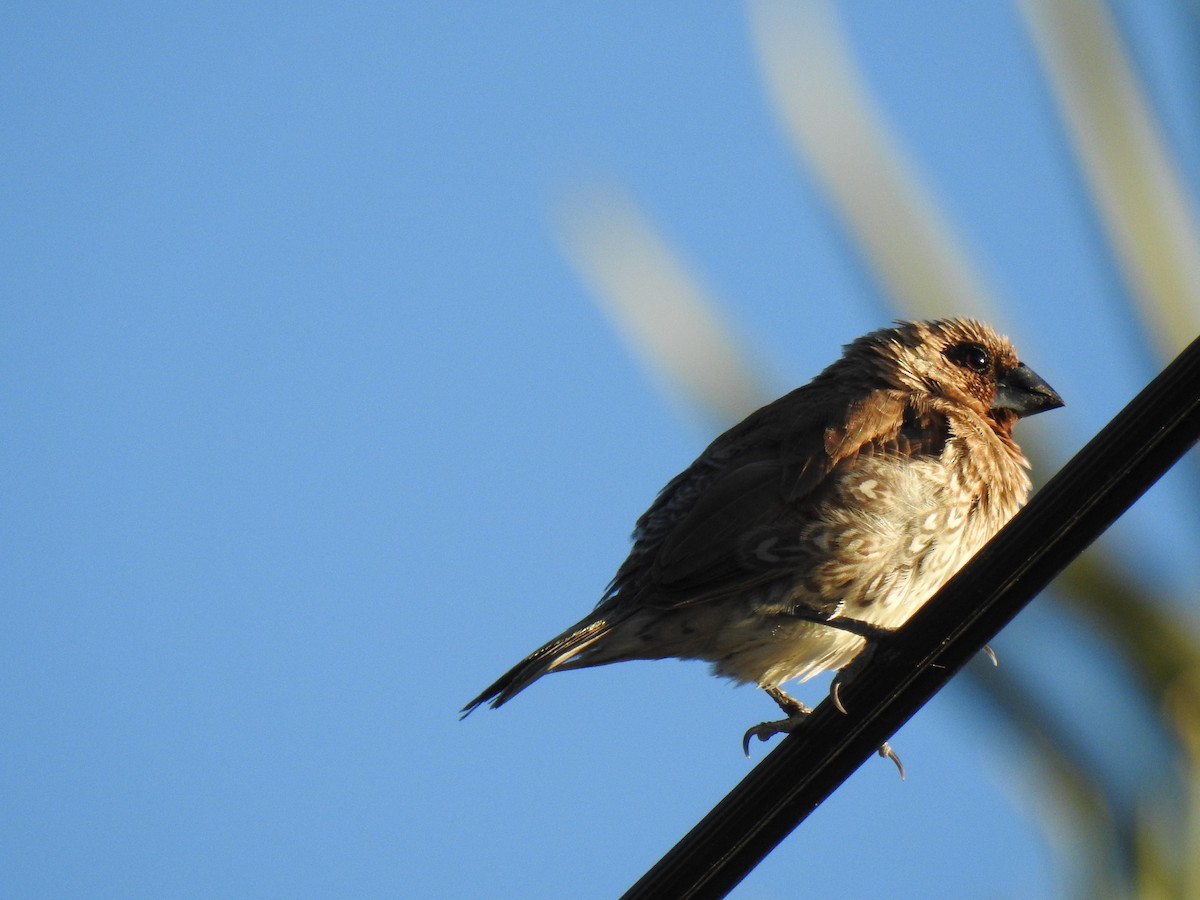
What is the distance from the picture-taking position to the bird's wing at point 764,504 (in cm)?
474

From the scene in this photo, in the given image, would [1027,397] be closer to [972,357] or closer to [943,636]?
[972,357]

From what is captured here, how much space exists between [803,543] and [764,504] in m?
0.20

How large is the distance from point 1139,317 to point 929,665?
2992 millimetres

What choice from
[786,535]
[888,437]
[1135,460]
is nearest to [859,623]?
[786,535]

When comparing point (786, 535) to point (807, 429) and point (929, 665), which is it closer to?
point (807, 429)

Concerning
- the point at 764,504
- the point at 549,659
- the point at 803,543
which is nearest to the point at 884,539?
the point at 803,543

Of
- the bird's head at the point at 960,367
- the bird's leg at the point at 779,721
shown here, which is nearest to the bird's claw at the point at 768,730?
the bird's leg at the point at 779,721

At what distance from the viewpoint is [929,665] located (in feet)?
9.29

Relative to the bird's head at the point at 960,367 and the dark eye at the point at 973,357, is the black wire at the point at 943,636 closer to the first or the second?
the bird's head at the point at 960,367

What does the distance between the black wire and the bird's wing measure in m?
1.73

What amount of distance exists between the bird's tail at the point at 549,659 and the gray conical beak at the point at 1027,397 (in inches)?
78.8

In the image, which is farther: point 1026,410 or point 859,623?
point 1026,410

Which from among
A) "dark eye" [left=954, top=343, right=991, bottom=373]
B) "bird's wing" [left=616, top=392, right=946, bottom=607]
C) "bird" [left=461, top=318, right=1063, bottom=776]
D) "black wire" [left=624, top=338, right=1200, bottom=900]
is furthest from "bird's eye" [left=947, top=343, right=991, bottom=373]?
"black wire" [left=624, top=338, right=1200, bottom=900]

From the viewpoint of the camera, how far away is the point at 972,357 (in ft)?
19.4
